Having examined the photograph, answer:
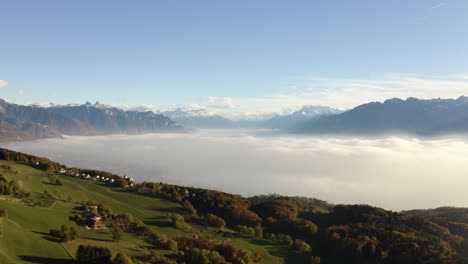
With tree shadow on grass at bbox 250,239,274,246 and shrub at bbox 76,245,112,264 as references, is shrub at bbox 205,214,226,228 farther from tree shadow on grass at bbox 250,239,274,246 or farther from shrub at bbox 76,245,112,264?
shrub at bbox 76,245,112,264

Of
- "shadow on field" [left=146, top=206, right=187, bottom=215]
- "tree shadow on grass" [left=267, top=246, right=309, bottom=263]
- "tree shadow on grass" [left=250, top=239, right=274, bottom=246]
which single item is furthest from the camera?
"shadow on field" [left=146, top=206, right=187, bottom=215]

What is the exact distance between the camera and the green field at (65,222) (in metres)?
62.8

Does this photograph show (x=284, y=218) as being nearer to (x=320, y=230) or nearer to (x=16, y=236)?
(x=320, y=230)

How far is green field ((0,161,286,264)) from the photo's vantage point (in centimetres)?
6275

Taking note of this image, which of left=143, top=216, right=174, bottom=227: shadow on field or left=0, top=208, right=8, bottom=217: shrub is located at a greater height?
left=0, top=208, right=8, bottom=217: shrub

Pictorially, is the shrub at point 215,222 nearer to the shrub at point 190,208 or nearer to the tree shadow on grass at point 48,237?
the shrub at point 190,208

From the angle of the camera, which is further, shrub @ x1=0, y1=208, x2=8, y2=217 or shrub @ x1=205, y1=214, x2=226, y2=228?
shrub @ x1=205, y1=214, x2=226, y2=228

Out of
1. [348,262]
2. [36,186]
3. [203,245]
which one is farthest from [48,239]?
[348,262]

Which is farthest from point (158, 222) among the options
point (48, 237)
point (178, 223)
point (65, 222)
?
point (48, 237)

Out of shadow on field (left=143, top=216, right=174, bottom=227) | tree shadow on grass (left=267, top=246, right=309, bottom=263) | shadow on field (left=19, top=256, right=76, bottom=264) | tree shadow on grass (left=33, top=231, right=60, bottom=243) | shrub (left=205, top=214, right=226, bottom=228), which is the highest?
tree shadow on grass (left=33, top=231, right=60, bottom=243)

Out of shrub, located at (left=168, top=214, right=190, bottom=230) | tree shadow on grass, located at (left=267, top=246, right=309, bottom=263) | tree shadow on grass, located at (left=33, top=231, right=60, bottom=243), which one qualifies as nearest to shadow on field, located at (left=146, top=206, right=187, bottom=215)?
shrub, located at (left=168, top=214, right=190, bottom=230)

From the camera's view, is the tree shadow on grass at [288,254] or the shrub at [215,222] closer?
the tree shadow on grass at [288,254]

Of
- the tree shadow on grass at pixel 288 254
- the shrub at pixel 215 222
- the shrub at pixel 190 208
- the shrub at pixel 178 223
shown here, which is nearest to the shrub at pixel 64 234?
the shrub at pixel 178 223

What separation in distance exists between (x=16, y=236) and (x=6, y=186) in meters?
39.9
